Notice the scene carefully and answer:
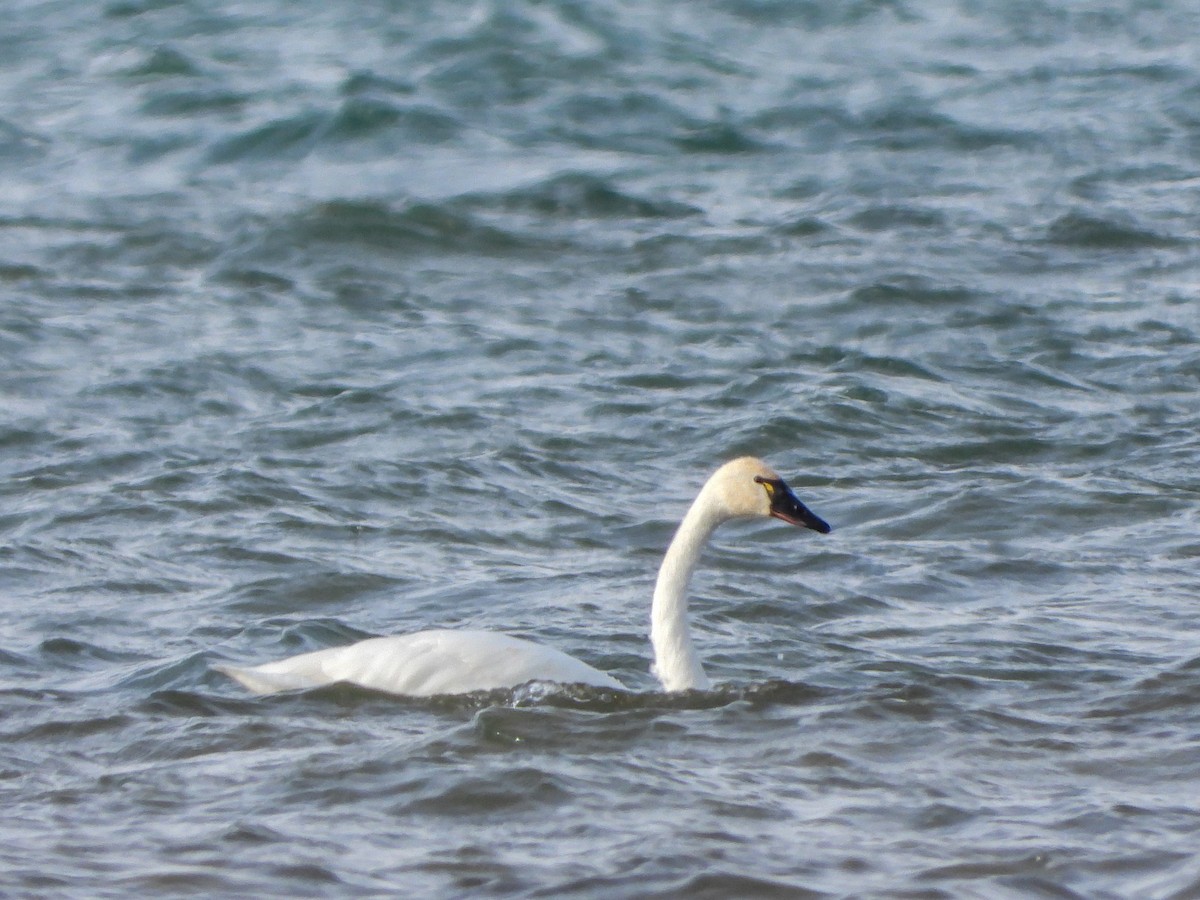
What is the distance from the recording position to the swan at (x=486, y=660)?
22.3ft

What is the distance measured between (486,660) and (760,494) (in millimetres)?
1129

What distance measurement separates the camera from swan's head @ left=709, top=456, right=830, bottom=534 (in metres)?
7.23

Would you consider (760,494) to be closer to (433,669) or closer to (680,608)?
(680,608)

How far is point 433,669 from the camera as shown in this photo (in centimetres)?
684

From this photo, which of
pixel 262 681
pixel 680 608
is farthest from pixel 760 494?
pixel 262 681

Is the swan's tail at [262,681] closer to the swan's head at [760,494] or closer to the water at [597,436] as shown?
the water at [597,436]

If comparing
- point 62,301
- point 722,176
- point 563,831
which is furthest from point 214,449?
point 722,176

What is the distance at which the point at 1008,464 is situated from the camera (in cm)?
997

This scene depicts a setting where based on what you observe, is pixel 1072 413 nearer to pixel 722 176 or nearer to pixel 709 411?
pixel 709 411

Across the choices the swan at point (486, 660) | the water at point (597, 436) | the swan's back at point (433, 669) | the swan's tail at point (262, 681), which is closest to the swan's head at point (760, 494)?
the swan at point (486, 660)

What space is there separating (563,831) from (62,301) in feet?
25.4

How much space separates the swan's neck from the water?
8.0 inches

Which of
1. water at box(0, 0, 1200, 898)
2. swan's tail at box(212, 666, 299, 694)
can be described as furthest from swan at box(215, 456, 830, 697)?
water at box(0, 0, 1200, 898)

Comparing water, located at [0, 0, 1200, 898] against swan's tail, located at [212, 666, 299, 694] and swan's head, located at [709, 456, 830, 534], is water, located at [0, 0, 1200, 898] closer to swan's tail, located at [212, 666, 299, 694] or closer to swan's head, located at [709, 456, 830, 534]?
swan's tail, located at [212, 666, 299, 694]
